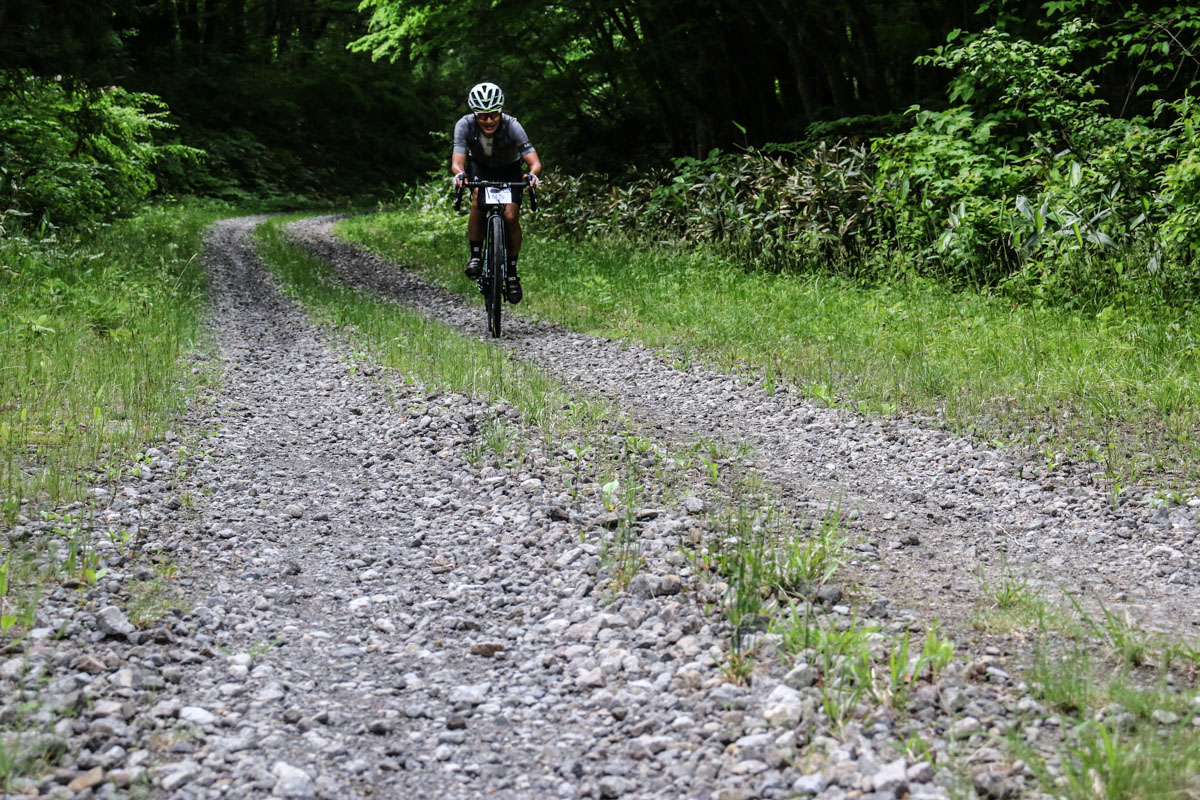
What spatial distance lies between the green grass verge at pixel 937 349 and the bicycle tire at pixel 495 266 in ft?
3.27

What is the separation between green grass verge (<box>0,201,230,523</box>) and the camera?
4.93 m

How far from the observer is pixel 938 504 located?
15.4 feet

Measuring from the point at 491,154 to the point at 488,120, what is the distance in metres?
0.35

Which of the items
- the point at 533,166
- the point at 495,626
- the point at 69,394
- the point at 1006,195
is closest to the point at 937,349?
the point at 1006,195

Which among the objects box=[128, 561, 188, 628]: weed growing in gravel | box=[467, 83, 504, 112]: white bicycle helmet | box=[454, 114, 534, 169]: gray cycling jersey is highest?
box=[467, 83, 504, 112]: white bicycle helmet

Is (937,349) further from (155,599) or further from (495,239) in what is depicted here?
(155,599)

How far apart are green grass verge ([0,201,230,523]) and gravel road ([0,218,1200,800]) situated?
30 centimetres

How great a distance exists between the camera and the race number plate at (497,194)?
948cm

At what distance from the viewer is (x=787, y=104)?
776 inches

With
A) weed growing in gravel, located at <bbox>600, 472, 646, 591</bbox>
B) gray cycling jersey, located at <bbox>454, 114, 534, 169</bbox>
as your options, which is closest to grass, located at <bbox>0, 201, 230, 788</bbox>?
weed growing in gravel, located at <bbox>600, 472, 646, 591</bbox>

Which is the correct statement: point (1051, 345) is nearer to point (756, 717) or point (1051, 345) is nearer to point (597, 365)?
point (597, 365)

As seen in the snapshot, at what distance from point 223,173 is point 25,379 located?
3188cm

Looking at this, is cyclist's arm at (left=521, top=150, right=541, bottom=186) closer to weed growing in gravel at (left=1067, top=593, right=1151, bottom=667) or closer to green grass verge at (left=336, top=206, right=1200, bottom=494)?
green grass verge at (left=336, top=206, right=1200, bottom=494)

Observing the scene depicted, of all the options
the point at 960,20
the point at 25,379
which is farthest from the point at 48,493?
the point at 960,20
